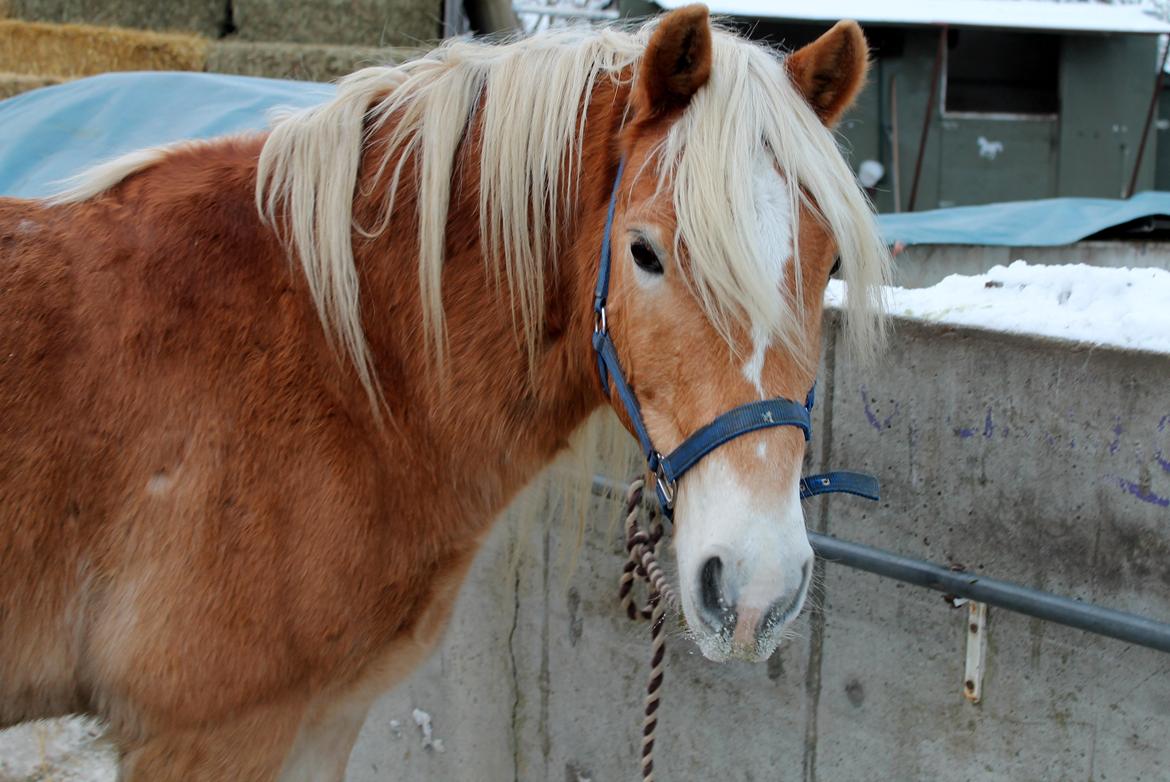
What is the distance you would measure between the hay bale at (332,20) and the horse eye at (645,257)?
596 centimetres

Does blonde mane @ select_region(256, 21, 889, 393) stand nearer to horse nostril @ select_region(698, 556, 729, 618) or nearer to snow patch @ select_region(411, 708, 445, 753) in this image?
horse nostril @ select_region(698, 556, 729, 618)

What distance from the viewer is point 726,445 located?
1534 mm

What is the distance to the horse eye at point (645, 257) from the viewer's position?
1.66 metres

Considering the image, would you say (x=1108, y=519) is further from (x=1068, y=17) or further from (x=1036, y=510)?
(x=1068, y=17)

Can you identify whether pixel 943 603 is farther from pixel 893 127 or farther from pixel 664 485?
pixel 893 127

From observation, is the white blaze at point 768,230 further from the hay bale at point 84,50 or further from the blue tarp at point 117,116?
the hay bale at point 84,50

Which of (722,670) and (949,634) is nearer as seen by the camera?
(949,634)

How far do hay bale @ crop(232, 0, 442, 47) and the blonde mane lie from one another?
17.7 ft

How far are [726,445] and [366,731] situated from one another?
2.34 m

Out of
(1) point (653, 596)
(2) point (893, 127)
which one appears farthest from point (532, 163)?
(2) point (893, 127)

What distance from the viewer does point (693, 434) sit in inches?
62.4

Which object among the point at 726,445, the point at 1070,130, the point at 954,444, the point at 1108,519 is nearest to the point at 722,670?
the point at 954,444

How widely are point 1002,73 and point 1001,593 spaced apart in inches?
421

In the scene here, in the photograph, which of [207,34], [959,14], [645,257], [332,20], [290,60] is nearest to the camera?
[645,257]
